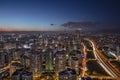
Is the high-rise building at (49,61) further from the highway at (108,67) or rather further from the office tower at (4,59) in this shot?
the highway at (108,67)

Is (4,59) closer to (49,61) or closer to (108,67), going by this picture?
(49,61)

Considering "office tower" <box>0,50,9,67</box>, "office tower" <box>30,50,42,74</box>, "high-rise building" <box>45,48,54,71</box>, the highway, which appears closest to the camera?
the highway

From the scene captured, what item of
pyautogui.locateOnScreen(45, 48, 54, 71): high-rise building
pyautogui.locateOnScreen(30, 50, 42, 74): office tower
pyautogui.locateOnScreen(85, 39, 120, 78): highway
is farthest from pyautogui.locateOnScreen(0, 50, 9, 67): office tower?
pyautogui.locateOnScreen(85, 39, 120, 78): highway

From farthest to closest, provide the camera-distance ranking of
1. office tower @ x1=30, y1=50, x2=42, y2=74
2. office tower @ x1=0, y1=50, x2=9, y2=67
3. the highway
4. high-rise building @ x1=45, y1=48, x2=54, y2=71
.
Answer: office tower @ x1=0, y1=50, x2=9, y2=67 < high-rise building @ x1=45, y1=48, x2=54, y2=71 < office tower @ x1=30, y1=50, x2=42, y2=74 < the highway

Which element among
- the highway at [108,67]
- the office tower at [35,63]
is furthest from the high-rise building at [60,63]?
the highway at [108,67]

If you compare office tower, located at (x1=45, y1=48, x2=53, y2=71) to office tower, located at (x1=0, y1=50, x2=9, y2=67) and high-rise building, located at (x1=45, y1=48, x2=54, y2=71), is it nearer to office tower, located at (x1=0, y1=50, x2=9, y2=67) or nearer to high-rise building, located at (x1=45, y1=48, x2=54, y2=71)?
high-rise building, located at (x1=45, y1=48, x2=54, y2=71)

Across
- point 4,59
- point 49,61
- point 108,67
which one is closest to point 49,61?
point 49,61

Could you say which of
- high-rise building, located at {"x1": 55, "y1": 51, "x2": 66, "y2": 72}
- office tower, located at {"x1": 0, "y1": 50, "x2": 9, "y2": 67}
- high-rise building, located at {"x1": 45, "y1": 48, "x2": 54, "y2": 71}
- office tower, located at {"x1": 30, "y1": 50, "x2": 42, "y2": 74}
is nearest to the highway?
high-rise building, located at {"x1": 55, "y1": 51, "x2": 66, "y2": 72}

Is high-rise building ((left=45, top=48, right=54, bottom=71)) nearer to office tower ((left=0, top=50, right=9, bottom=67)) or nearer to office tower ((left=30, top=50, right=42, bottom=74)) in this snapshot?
office tower ((left=30, top=50, right=42, bottom=74))

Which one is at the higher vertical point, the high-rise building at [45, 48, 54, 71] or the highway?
the high-rise building at [45, 48, 54, 71]

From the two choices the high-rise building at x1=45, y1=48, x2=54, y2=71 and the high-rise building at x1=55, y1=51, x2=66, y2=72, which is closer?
the high-rise building at x1=55, y1=51, x2=66, y2=72

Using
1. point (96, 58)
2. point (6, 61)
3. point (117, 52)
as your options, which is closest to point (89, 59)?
point (96, 58)
